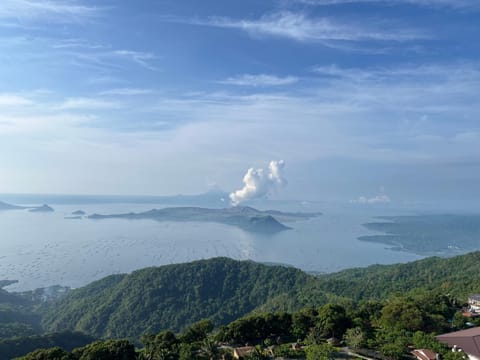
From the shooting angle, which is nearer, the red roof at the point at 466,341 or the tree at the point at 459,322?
the red roof at the point at 466,341

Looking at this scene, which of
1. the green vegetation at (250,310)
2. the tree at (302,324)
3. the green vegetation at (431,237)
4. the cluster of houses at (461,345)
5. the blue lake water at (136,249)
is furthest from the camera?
the green vegetation at (431,237)

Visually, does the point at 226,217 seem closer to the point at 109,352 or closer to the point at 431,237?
the point at 431,237

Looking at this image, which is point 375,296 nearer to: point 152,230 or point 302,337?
point 302,337

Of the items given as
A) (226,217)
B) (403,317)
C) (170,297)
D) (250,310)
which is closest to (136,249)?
(170,297)

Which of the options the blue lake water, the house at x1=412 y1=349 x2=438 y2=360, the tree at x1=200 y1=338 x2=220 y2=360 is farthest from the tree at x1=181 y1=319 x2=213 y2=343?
the blue lake water

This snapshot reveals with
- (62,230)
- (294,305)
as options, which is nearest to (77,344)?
(294,305)

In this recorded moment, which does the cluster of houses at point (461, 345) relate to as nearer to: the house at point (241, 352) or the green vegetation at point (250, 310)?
the green vegetation at point (250, 310)

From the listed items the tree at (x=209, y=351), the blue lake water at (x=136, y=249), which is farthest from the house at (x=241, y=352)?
the blue lake water at (x=136, y=249)
